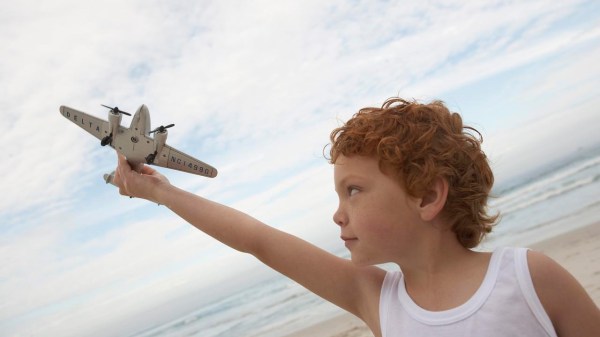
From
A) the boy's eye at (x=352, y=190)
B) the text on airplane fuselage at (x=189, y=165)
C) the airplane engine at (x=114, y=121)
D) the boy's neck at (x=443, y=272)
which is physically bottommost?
the boy's neck at (x=443, y=272)

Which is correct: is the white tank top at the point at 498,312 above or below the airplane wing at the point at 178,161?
below

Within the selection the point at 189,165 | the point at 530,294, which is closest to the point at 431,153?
the point at 530,294

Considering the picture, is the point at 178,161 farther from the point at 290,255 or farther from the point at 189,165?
the point at 290,255

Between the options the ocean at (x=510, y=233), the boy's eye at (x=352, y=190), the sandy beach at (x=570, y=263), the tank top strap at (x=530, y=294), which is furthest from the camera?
the ocean at (x=510, y=233)

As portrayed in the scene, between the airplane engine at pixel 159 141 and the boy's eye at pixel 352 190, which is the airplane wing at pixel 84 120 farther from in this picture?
the boy's eye at pixel 352 190

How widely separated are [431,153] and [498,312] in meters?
0.48

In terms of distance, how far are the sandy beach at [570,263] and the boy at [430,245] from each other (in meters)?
5.63

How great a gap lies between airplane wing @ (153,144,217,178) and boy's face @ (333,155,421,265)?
0.78 meters

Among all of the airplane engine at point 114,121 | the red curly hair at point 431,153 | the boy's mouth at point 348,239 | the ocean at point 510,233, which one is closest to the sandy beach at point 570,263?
the ocean at point 510,233

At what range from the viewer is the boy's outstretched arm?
67.4 inches

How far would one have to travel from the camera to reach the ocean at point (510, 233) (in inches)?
502

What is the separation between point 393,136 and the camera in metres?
1.52

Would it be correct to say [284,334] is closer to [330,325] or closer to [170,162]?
[330,325]

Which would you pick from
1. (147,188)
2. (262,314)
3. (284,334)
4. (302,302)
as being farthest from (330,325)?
(147,188)
